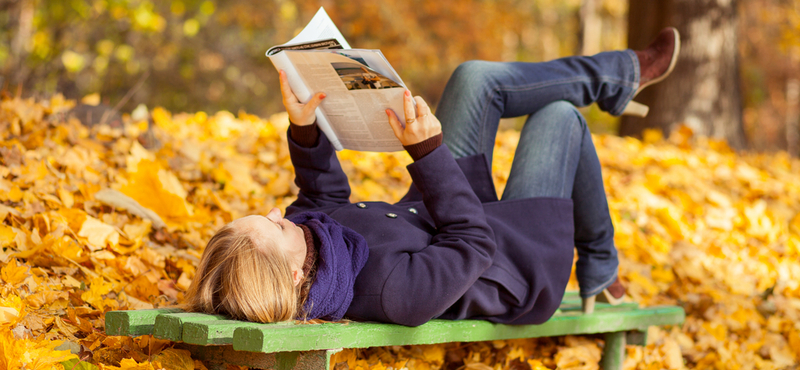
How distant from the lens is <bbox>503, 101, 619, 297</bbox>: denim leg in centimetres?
217

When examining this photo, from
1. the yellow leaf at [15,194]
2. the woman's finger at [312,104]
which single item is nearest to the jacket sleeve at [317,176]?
the woman's finger at [312,104]

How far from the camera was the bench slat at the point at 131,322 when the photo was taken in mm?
1434

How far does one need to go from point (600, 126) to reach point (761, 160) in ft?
45.5

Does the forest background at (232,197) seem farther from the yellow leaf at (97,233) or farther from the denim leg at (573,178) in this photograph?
the denim leg at (573,178)

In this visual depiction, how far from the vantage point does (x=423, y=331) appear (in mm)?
1675

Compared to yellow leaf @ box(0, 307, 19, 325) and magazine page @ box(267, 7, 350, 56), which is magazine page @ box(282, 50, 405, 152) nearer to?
magazine page @ box(267, 7, 350, 56)

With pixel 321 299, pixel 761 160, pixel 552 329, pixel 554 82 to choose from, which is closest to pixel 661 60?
pixel 554 82

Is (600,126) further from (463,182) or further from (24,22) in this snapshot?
(463,182)

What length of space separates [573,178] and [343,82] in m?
0.93

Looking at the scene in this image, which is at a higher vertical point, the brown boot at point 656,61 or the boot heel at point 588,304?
the brown boot at point 656,61

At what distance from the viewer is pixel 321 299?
1570mm

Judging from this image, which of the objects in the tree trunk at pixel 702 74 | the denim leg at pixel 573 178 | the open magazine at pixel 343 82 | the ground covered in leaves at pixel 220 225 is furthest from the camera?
the tree trunk at pixel 702 74

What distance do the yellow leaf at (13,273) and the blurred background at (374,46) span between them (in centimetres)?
150

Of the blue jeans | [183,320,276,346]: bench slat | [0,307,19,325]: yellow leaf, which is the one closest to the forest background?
[0,307,19,325]: yellow leaf
